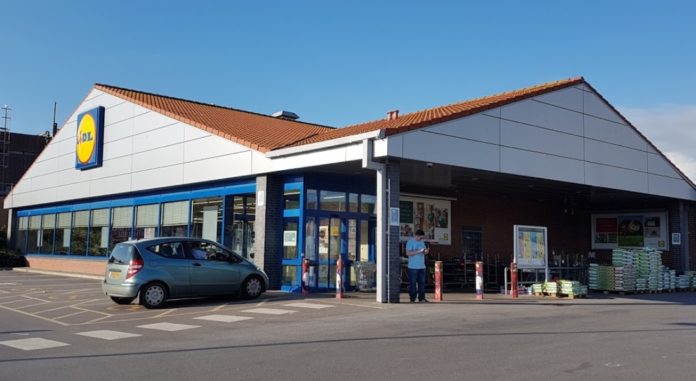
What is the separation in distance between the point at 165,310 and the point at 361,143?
6013mm

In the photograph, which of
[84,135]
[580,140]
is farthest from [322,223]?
[84,135]

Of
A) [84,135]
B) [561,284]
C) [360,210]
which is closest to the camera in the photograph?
[561,284]

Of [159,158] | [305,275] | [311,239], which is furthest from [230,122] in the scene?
[305,275]

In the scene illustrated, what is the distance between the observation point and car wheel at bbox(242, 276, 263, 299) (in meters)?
16.0

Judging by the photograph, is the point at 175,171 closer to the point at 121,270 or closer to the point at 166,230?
the point at 166,230

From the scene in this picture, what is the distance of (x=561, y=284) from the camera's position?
18.8 meters

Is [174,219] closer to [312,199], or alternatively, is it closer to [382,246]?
[312,199]

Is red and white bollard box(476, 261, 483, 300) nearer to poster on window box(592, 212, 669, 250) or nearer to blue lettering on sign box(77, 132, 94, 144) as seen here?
poster on window box(592, 212, 669, 250)

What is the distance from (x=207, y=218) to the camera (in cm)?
2153

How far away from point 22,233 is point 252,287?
82.4 feet

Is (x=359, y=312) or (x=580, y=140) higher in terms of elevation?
(x=580, y=140)

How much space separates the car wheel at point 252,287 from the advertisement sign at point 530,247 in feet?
24.9

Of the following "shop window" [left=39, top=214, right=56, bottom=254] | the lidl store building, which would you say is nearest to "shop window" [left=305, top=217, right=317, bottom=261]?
the lidl store building

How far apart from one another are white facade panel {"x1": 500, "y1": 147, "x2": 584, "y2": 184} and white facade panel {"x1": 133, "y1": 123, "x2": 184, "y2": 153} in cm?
1110
